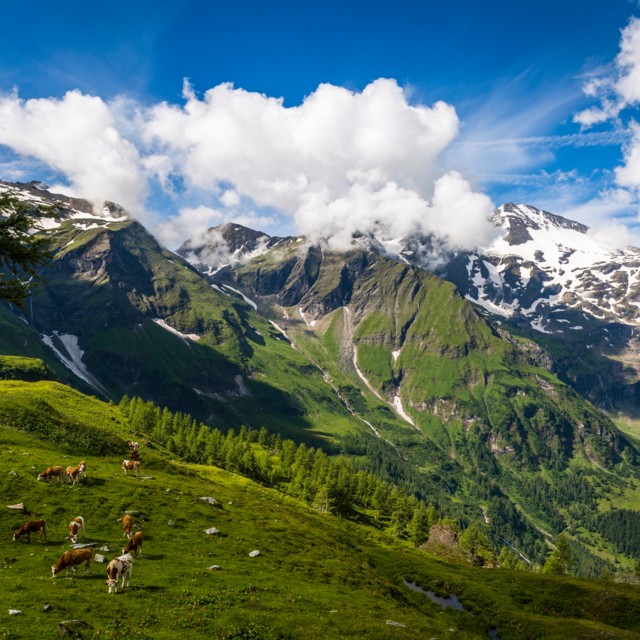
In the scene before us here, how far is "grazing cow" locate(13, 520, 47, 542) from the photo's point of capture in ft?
120

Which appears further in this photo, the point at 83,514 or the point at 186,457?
the point at 186,457

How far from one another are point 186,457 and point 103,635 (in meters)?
123

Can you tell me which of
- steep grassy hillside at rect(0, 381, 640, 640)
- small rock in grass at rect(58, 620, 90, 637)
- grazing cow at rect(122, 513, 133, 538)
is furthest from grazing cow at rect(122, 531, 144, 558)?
small rock in grass at rect(58, 620, 90, 637)

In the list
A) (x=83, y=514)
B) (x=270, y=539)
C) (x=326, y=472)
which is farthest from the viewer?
(x=326, y=472)

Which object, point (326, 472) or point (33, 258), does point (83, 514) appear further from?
point (326, 472)

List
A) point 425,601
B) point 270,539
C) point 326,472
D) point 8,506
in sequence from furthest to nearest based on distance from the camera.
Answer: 1. point 326,472
2. point 425,601
3. point 270,539
4. point 8,506

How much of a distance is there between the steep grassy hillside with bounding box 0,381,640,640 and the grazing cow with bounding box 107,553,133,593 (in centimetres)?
70

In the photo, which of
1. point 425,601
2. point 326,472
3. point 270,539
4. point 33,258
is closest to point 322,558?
point 270,539

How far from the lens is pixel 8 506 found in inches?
1597

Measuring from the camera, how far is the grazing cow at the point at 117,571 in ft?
99.0

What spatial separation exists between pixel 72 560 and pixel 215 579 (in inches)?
433

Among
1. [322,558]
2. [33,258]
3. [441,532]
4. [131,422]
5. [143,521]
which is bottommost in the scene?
[441,532]

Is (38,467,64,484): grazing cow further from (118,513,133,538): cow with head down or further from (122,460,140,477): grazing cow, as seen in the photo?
(122,460,140,477): grazing cow

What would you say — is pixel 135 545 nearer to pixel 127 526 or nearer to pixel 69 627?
pixel 127 526
